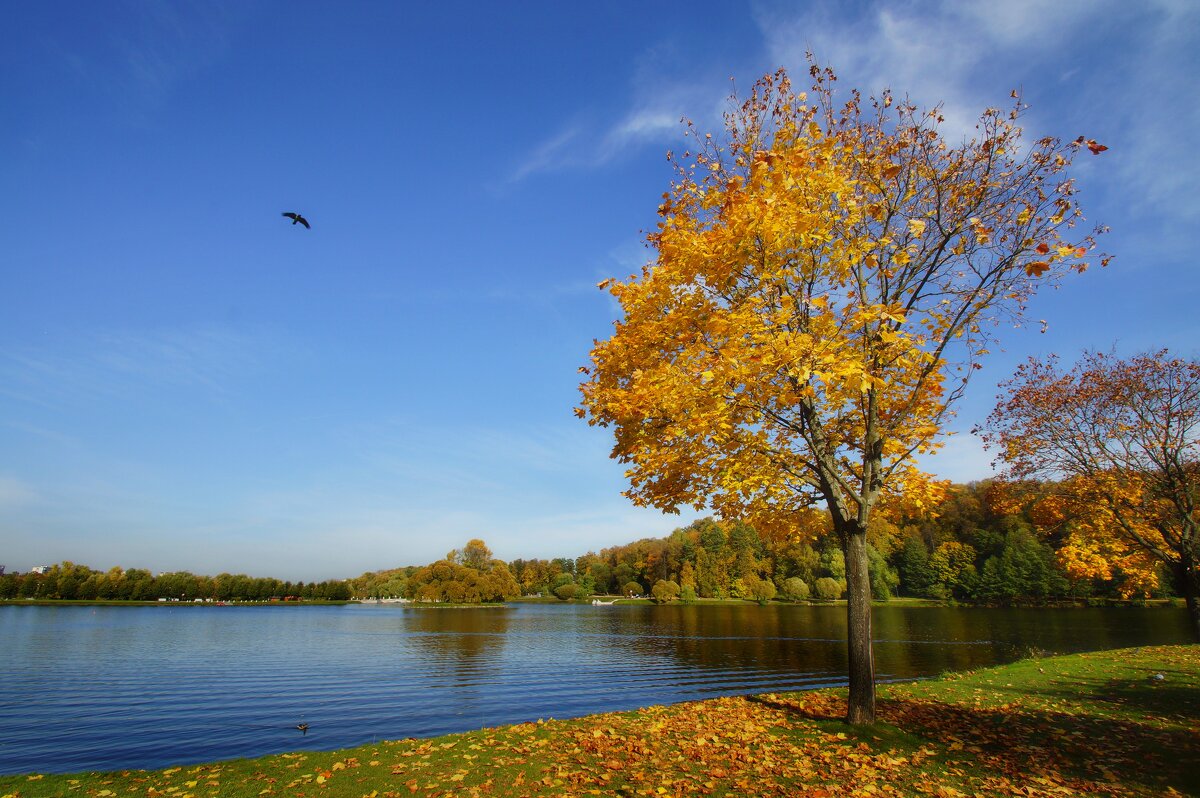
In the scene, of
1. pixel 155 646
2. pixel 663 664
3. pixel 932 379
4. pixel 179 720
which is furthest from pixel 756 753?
pixel 155 646

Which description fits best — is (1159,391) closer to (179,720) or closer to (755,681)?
(755,681)

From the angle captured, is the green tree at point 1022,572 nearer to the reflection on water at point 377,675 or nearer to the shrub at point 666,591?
the reflection on water at point 377,675

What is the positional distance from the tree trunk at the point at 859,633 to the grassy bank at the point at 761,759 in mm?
374

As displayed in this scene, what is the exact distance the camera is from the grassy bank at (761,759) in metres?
8.09

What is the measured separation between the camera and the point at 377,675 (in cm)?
3147

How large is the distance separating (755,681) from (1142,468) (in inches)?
692

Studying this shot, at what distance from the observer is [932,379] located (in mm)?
11383

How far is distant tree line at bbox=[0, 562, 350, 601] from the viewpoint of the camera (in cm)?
14112

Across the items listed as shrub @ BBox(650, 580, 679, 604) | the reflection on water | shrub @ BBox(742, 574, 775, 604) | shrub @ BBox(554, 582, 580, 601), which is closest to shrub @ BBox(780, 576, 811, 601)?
shrub @ BBox(742, 574, 775, 604)

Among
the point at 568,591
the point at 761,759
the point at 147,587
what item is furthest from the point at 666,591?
the point at 147,587

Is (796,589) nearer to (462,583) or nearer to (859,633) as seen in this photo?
(462,583)

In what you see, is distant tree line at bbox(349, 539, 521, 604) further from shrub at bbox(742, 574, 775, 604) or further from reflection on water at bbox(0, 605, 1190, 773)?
reflection on water at bbox(0, 605, 1190, 773)

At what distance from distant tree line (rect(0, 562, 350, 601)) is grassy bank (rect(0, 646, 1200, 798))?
177497mm

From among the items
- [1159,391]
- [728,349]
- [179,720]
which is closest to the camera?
[728,349]
